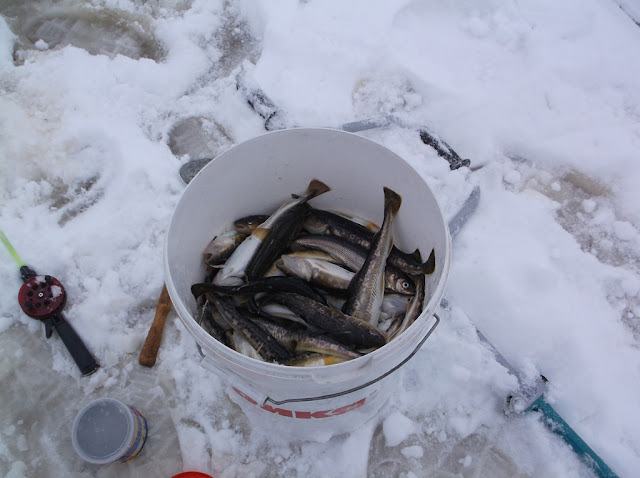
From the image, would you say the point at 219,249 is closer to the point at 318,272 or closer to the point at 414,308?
the point at 318,272

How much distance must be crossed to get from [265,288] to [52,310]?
4.05 ft

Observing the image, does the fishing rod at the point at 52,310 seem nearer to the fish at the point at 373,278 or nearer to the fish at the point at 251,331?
the fish at the point at 251,331

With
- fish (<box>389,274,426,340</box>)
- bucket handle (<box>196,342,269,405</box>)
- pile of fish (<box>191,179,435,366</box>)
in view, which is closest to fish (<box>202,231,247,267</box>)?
pile of fish (<box>191,179,435,366</box>)

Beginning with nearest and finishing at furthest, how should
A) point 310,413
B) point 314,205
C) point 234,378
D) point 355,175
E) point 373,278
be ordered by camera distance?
point 234,378, point 310,413, point 373,278, point 355,175, point 314,205

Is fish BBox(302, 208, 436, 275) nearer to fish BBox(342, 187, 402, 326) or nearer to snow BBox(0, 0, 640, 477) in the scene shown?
fish BBox(342, 187, 402, 326)

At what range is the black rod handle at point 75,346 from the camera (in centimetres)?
216

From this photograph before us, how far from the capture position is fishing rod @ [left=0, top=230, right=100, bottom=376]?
7.14 ft

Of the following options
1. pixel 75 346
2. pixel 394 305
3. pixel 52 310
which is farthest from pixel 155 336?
pixel 394 305

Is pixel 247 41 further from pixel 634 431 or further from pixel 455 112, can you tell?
pixel 634 431

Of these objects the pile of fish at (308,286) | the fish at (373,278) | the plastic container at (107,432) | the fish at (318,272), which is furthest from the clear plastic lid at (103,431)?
the fish at (373,278)

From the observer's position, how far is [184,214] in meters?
1.69

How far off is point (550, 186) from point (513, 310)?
0.95 meters

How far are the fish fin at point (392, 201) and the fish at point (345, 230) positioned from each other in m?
0.19

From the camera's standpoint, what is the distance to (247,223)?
210 centimetres
